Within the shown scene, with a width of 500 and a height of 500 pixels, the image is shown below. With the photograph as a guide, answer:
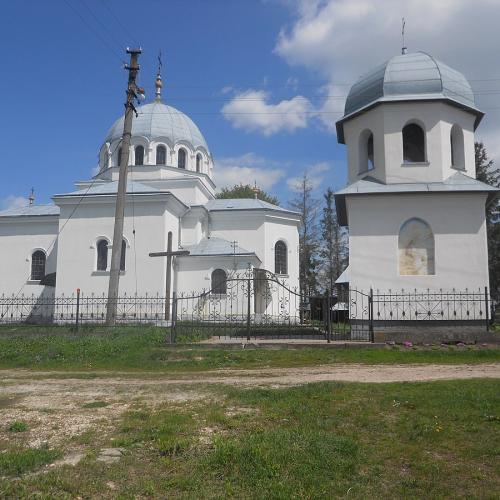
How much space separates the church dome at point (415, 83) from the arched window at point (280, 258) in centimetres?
1149

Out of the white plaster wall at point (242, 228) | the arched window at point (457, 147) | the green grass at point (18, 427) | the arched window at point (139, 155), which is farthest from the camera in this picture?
the arched window at point (139, 155)

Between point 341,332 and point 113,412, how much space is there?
29.3 ft

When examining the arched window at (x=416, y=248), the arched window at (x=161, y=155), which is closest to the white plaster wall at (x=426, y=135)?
the arched window at (x=416, y=248)

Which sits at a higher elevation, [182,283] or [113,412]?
[182,283]

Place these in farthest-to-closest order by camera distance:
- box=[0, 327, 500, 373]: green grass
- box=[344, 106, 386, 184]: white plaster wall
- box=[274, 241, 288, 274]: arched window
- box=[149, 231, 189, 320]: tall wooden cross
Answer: box=[274, 241, 288, 274]: arched window → box=[149, 231, 189, 320]: tall wooden cross → box=[344, 106, 386, 184]: white plaster wall → box=[0, 327, 500, 373]: green grass

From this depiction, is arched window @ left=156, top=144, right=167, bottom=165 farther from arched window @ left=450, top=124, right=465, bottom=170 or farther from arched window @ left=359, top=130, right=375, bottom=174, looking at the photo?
arched window @ left=450, top=124, right=465, bottom=170

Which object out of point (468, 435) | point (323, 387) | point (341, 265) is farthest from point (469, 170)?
point (341, 265)

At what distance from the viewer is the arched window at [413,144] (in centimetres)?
1622

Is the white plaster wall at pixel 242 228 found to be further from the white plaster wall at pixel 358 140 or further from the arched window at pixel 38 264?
the white plaster wall at pixel 358 140

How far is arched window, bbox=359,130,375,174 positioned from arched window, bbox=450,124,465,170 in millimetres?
2488

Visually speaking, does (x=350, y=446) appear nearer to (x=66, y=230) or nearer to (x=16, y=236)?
(x=66, y=230)

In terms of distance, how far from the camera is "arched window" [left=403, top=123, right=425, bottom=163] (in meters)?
16.2

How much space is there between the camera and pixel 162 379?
852cm

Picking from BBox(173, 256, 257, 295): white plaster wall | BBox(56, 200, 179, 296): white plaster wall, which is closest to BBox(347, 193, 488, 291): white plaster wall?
BBox(173, 256, 257, 295): white plaster wall
